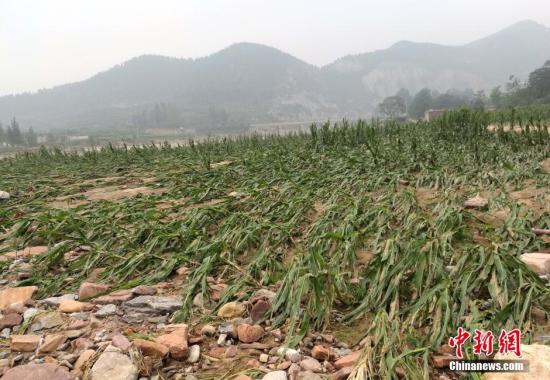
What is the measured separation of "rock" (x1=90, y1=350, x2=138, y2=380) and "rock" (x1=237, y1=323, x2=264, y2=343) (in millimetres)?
684

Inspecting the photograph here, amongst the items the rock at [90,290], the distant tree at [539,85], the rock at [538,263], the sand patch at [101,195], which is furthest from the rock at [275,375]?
the distant tree at [539,85]

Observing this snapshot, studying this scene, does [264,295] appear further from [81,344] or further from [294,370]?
[81,344]

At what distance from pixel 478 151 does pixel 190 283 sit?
686cm

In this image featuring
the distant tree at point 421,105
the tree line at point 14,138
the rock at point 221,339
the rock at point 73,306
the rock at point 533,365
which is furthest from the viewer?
the distant tree at point 421,105

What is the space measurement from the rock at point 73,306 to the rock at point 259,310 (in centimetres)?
124

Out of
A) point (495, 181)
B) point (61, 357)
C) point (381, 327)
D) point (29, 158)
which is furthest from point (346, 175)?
point (29, 158)

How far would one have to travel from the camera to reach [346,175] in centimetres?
687

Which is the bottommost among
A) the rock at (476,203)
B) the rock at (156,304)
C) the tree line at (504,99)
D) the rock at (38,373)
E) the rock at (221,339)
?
the rock at (221,339)

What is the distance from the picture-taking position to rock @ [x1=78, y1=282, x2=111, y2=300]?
10.7ft

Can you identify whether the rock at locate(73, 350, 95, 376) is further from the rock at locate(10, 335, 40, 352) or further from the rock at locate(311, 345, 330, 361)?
the rock at locate(311, 345, 330, 361)

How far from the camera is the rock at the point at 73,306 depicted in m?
2.94

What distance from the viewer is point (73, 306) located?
297 centimetres

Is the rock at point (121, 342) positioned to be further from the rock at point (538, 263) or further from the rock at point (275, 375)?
the rock at point (538, 263)

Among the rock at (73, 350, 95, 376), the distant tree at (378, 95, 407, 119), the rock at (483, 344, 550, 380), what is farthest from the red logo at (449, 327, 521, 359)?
the distant tree at (378, 95, 407, 119)
